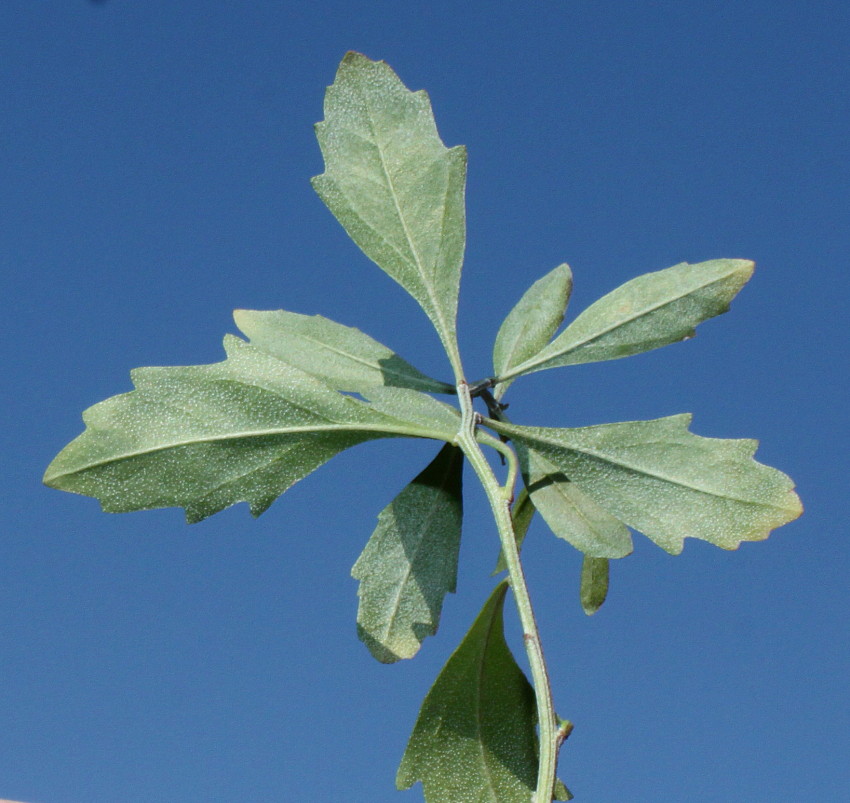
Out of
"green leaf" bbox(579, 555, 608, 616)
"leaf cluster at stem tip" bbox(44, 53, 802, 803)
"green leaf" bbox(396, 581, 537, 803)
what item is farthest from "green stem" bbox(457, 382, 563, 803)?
"green leaf" bbox(579, 555, 608, 616)

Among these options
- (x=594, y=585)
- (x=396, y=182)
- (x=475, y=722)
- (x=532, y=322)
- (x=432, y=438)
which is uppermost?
(x=396, y=182)

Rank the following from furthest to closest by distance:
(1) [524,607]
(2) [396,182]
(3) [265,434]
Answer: (2) [396,182], (3) [265,434], (1) [524,607]

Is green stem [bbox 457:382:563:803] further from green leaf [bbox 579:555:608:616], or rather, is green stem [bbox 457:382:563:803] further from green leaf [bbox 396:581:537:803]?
green leaf [bbox 579:555:608:616]

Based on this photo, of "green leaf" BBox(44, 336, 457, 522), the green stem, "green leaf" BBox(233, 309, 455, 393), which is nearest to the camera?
the green stem

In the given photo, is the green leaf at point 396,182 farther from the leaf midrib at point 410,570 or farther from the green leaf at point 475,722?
the green leaf at point 475,722

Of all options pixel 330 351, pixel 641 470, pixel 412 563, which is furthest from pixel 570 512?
pixel 330 351

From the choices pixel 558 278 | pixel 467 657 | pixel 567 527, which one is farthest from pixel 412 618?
pixel 558 278

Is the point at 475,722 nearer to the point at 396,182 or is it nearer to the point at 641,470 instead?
the point at 641,470
